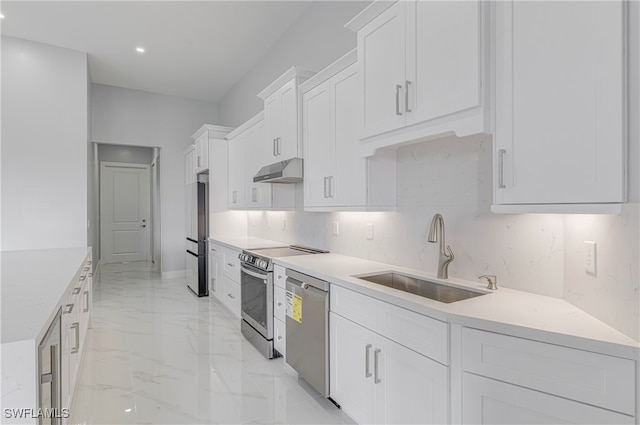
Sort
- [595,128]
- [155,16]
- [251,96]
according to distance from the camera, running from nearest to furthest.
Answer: [595,128] < [155,16] < [251,96]

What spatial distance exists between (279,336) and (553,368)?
2138 mm

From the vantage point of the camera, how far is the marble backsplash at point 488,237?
123cm

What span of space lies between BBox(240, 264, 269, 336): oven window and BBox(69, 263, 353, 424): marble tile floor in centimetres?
32

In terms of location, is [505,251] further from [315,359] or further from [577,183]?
[315,359]

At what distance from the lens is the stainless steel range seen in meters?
2.99

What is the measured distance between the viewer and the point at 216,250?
4.73m

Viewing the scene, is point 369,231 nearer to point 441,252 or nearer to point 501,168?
point 441,252

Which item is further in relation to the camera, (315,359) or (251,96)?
(251,96)

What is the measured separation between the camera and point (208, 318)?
4.20 metres

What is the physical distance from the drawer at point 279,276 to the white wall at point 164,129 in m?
4.31

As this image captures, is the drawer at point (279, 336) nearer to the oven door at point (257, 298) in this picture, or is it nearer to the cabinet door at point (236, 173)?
the oven door at point (257, 298)

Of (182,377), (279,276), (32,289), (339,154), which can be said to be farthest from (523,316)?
(182,377)

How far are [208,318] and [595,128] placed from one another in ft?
13.6

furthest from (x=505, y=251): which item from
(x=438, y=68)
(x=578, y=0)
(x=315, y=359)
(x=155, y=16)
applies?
(x=155, y=16)
